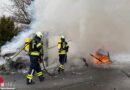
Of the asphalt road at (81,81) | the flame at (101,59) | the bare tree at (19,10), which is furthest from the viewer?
the bare tree at (19,10)

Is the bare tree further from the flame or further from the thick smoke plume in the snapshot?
the flame

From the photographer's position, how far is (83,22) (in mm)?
8742

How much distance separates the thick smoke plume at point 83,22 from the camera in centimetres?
800

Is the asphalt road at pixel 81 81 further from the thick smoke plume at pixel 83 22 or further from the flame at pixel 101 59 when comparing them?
the thick smoke plume at pixel 83 22

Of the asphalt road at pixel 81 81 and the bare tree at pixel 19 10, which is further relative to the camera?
the bare tree at pixel 19 10

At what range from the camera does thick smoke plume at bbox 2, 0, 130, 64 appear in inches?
315

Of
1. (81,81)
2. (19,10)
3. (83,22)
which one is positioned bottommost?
(81,81)

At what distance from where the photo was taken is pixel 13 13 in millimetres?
16281

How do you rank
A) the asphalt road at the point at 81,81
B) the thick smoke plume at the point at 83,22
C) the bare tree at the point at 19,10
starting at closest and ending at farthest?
the asphalt road at the point at 81,81 → the thick smoke plume at the point at 83,22 → the bare tree at the point at 19,10

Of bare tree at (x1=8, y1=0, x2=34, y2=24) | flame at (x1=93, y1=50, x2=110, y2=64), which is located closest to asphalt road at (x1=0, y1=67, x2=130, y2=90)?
flame at (x1=93, y1=50, x2=110, y2=64)

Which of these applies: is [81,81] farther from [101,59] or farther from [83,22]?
[83,22]

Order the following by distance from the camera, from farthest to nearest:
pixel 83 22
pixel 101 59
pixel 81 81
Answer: pixel 83 22 < pixel 101 59 < pixel 81 81

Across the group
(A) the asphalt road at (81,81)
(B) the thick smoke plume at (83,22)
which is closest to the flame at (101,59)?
(B) the thick smoke plume at (83,22)

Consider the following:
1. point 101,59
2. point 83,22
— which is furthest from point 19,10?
point 101,59
